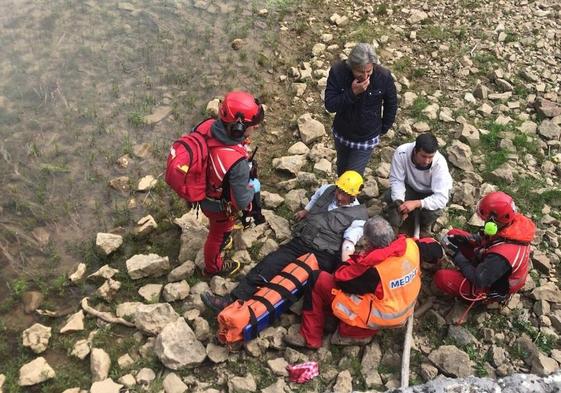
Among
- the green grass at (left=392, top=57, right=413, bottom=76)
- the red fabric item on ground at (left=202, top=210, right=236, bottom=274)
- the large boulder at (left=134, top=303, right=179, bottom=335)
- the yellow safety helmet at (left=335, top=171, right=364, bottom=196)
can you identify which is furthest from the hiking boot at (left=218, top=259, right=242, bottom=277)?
the green grass at (left=392, top=57, right=413, bottom=76)

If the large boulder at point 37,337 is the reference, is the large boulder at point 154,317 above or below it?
above

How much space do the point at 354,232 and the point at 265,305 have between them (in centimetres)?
135

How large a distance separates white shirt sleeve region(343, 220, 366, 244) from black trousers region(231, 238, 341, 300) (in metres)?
0.28

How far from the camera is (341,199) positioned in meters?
6.11

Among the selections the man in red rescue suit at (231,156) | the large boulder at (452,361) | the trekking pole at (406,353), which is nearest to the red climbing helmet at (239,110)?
the man in red rescue suit at (231,156)

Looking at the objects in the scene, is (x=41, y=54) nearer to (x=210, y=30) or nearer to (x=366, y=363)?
(x=210, y=30)

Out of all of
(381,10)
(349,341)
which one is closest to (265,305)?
(349,341)

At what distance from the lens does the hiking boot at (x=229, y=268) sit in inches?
251

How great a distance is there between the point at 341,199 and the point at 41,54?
6592 mm

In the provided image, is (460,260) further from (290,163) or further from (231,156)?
(290,163)

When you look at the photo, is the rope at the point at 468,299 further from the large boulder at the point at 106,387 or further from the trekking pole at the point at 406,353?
the large boulder at the point at 106,387

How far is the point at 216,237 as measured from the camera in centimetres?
601

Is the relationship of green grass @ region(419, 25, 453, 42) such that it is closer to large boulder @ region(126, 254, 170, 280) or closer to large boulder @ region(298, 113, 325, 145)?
large boulder @ region(298, 113, 325, 145)

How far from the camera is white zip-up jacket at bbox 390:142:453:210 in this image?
6246 millimetres
